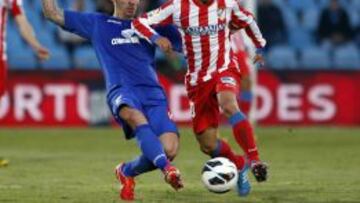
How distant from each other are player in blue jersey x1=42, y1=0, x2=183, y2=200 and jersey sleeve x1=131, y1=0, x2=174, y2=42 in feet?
0.28

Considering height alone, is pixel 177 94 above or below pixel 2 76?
below

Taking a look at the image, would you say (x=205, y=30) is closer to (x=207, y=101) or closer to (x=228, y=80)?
(x=228, y=80)

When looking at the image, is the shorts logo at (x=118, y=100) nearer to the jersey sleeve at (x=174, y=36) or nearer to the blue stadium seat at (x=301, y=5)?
the jersey sleeve at (x=174, y=36)

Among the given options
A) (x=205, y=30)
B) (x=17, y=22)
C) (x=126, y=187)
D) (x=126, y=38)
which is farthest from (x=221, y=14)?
(x=17, y=22)

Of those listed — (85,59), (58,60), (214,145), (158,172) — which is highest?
(214,145)

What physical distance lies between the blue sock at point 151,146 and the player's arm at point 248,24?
1.39 m

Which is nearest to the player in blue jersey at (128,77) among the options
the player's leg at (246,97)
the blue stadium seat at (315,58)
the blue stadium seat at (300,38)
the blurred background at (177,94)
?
the player's leg at (246,97)

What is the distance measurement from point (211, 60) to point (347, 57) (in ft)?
34.5

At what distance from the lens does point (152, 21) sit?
8.77m

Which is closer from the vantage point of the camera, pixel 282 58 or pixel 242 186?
pixel 242 186

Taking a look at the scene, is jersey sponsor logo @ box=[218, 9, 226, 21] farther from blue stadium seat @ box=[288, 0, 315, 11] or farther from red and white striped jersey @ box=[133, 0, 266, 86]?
blue stadium seat @ box=[288, 0, 315, 11]

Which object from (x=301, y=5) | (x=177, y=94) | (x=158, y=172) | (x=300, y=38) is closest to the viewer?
(x=158, y=172)

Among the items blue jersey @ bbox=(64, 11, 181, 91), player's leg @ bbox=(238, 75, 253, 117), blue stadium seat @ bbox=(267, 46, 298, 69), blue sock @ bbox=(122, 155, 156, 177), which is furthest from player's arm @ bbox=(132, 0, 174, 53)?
blue stadium seat @ bbox=(267, 46, 298, 69)

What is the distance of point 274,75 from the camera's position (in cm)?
1789
